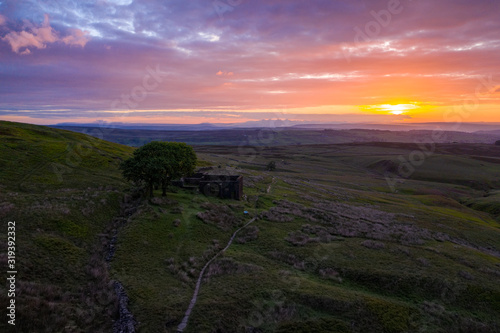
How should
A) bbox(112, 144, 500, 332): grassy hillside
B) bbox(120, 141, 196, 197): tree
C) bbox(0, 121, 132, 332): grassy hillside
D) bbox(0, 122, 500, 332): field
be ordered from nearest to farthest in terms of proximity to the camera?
bbox(0, 121, 132, 332): grassy hillside → bbox(0, 122, 500, 332): field → bbox(112, 144, 500, 332): grassy hillside → bbox(120, 141, 196, 197): tree

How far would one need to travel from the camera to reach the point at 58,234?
24.3 metres

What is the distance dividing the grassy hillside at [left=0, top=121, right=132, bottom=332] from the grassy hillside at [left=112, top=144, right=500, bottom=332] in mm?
2247

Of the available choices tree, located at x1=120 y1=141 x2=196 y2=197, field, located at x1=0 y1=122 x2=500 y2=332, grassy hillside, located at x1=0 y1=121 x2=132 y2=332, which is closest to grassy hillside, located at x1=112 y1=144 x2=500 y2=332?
field, located at x1=0 y1=122 x2=500 y2=332

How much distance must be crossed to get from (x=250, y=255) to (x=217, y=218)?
28.8 ft

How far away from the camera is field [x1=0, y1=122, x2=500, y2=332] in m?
17.5

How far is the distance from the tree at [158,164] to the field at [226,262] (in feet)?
9.13

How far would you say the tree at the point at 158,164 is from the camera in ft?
118

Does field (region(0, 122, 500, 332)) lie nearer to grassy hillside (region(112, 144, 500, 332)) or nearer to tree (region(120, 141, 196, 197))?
grassy hillside (region(112, 144, 500, 332))

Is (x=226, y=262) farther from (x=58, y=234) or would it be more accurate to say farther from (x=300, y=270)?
(x=58, y=234)

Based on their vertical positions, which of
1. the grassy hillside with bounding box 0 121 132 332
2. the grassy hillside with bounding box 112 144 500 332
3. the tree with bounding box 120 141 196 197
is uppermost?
the tree with bounding box 120 141 196 197

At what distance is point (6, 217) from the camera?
2464cm

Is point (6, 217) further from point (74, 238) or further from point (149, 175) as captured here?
point (149, 175)

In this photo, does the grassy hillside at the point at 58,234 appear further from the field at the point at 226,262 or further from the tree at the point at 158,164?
the tree at the point at 158,164

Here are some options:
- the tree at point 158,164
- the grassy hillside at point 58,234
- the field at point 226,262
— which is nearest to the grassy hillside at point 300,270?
the field at point 226,262
